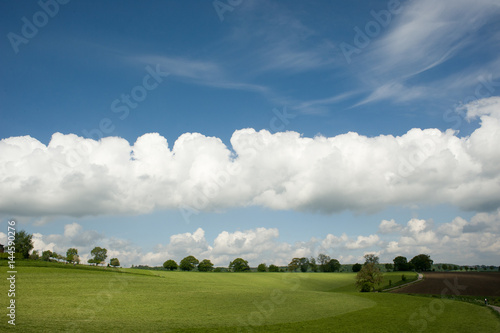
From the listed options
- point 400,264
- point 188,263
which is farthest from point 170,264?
point 400,264

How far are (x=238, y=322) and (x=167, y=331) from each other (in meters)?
7.68

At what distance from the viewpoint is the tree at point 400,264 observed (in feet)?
570

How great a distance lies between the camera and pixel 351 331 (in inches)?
1093

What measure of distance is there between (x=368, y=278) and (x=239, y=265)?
10276cm

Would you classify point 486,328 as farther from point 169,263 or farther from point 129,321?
point 169,263

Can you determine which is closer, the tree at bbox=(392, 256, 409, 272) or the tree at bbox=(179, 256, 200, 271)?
the tree at bbox=(179, 256, 200, 271)

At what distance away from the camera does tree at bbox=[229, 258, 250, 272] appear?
7047 inches

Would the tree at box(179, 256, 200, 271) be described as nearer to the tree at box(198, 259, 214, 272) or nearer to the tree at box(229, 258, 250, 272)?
the tree at box(198, 259, 214, 272)

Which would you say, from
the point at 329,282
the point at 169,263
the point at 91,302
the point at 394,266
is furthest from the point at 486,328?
the point at 394,266

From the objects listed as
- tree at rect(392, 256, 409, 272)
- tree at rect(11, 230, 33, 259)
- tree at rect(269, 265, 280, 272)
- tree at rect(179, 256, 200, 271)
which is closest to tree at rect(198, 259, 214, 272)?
tree at rect(179, 256, 200, 271)

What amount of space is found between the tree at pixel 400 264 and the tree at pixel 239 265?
270 feet

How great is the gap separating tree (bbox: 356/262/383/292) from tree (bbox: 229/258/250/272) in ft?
327

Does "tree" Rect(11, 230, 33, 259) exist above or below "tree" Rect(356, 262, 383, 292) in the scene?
above

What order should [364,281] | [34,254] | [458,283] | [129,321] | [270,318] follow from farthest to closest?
[34,254], [458,283], [364,281], [270,318], [129,321]
